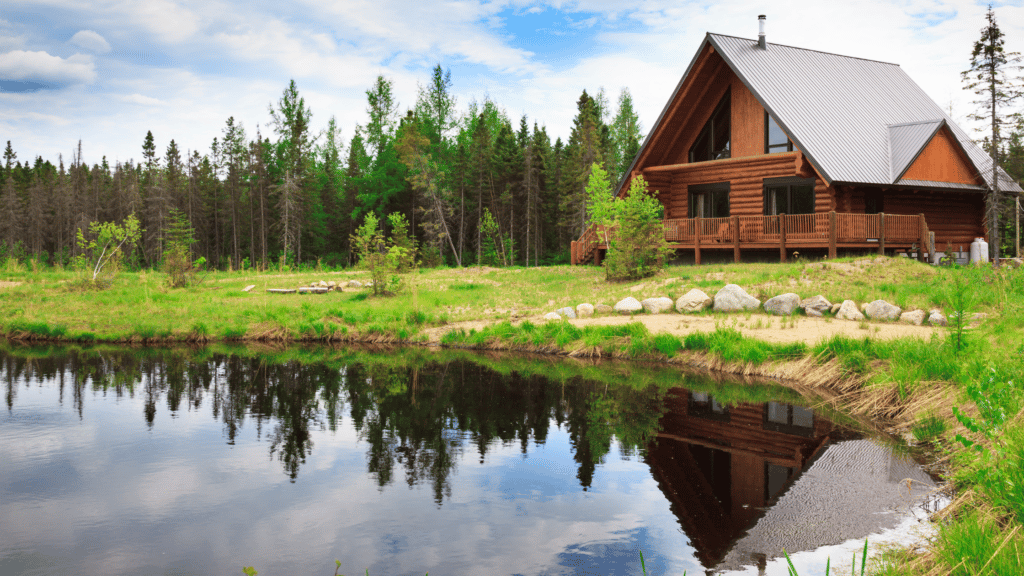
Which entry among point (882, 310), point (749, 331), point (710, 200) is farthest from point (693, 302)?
point (710, 200)

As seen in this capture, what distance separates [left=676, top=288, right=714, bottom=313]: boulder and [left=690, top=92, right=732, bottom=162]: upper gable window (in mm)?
12015

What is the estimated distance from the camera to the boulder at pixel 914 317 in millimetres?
14172

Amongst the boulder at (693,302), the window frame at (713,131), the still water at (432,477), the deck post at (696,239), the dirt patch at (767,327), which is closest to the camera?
the still water at (432,477)

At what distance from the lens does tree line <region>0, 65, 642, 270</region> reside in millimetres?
50156

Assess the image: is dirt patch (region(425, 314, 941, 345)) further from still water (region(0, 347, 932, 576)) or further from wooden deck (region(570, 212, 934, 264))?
wooden deck (region(570, 212, 934, 264))

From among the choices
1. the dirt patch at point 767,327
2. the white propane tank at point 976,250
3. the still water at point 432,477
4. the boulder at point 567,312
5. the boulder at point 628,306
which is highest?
the white propane tank at point 976,250

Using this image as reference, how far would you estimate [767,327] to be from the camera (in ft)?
48.2

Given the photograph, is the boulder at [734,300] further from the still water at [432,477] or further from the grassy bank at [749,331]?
the still water at [432,477]

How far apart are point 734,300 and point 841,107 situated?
1472 cm

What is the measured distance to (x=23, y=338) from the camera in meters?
18.9

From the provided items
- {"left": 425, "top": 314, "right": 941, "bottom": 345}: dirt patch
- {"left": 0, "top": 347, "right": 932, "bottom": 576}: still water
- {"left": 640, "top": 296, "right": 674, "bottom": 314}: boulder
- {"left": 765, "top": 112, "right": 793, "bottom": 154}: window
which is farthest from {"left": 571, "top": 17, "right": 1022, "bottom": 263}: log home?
{"left": 0, "top": 347, "right": 932, "bottom": 576}: still water

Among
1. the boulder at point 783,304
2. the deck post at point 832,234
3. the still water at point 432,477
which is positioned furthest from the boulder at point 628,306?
the deck post at point 832,234

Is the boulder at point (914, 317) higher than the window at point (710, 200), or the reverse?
the window at point (710, 200)

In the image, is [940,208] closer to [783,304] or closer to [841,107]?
[841,107]
